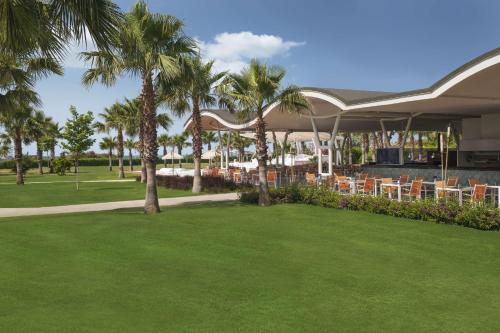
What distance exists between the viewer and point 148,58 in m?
14.7

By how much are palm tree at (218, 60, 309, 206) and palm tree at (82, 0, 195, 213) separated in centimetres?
199

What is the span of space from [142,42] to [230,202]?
6.94 metres

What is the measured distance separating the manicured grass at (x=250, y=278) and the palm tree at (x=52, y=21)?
392 cm

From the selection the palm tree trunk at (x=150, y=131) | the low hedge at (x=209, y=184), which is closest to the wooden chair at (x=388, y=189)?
the low hedge at (x=209, y=184)

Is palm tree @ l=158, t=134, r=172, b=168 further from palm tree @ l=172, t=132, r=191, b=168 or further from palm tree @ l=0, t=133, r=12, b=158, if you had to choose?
palm tree @ l=0, t=133, r=12, b=158

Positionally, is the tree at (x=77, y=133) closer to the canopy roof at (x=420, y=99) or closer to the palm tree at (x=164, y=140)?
the canopy roof at (x=420, y=99)

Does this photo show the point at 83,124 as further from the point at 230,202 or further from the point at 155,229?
the point at 155,229

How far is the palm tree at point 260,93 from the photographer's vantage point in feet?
53.0

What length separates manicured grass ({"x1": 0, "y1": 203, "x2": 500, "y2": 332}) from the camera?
221 inches

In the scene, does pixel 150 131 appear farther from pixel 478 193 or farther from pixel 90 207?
pixel 478 193

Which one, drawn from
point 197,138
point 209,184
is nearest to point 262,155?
point 197,138

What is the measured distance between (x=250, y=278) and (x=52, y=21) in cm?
580

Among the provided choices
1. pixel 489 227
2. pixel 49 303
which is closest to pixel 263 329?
pixel 49 303

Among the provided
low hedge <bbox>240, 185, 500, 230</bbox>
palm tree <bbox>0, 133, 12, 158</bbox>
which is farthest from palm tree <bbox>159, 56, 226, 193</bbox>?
palm tree <bbox>0, 133, 12, 158</bbox>
